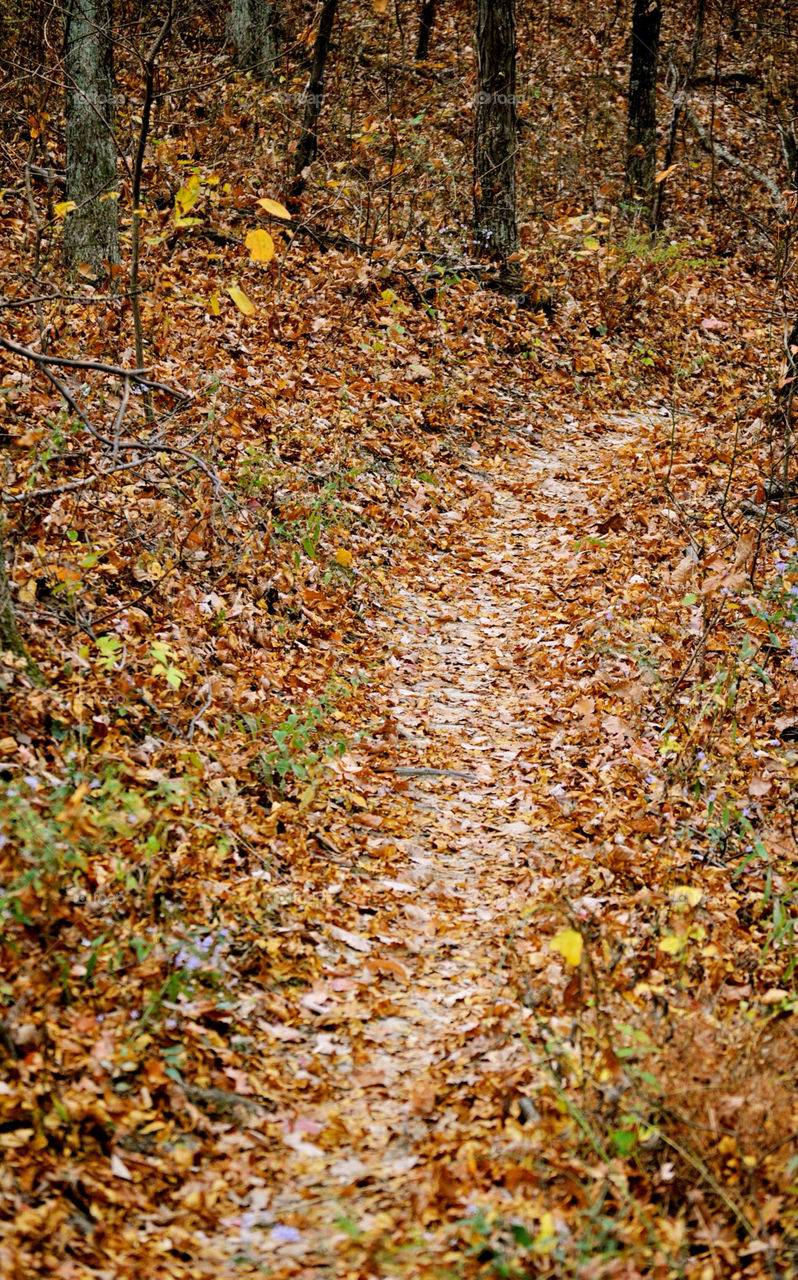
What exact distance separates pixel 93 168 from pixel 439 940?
289 inches

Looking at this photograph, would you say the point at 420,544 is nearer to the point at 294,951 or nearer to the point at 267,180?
the point at 294,951

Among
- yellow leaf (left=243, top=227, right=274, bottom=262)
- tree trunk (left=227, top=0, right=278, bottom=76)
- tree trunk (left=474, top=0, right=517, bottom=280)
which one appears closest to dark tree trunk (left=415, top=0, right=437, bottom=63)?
tree trunk (left=227, top=0, right=278, bottom=76)

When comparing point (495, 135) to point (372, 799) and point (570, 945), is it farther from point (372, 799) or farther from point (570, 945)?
point (570, 945)

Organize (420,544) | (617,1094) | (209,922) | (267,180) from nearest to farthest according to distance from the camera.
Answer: (617,1094)
(209,922)
(420,544)
(267,180)

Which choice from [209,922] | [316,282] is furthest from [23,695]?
[316,282]

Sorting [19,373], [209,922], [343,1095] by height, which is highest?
[19,373]

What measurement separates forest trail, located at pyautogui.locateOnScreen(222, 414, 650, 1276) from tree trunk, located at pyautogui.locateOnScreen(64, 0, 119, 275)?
160 inches

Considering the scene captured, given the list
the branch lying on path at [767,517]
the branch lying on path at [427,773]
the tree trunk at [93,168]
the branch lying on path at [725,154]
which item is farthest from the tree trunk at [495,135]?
the branch lying on path at [427,773]

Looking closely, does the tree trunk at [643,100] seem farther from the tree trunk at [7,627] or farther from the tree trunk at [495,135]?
the tree trunk at [7,627]

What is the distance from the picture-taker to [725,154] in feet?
57.7

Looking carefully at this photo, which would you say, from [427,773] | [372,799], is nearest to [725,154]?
[427,773]

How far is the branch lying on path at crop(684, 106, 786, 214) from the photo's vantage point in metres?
16.7

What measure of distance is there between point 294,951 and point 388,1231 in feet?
4.53

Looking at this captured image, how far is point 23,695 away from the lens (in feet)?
14.0
